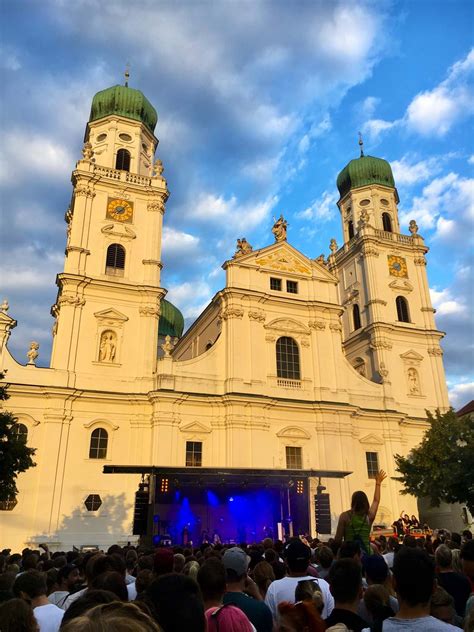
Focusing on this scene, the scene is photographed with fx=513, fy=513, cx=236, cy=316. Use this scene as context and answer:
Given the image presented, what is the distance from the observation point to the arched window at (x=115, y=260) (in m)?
32.3

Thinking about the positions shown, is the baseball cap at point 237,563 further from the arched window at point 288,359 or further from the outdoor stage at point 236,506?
the arched window at point 288,359

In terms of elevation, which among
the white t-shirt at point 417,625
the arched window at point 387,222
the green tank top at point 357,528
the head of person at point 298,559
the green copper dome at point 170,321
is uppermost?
the arched window at point 387,222

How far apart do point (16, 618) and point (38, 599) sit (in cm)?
253

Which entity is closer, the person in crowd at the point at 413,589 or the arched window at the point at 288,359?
the person in crowd at the point at 413,589

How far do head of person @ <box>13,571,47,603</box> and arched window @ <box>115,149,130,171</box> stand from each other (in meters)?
34.1

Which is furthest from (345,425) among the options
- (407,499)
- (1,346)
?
(1,346)

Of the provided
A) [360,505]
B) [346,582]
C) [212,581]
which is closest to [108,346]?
[360,505]

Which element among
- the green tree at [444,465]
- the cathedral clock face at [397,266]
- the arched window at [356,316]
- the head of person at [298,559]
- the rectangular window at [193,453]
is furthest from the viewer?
the arched window at [356,316]

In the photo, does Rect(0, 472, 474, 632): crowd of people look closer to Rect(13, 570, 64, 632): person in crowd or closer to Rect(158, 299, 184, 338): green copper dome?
Rect(13, 570, 64, 632): person in crowd

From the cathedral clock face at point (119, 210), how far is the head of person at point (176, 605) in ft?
106

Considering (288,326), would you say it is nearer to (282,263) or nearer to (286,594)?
(282,263)

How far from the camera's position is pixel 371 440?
3397cm

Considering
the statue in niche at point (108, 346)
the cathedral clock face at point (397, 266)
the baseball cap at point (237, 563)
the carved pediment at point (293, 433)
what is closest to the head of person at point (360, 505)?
the baseball cap at point (237, 563)

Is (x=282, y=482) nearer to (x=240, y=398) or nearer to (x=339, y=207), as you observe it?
(x=240, y=398)
